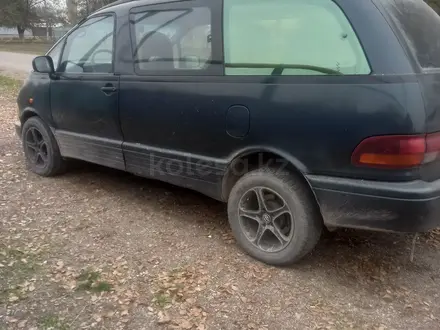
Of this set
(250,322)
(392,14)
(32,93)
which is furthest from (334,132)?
(32,93)

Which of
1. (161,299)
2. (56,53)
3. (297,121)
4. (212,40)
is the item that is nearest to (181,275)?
(161,299)

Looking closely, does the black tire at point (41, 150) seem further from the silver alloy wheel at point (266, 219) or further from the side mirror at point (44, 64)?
the silver alloy wheel at point (266, 219)

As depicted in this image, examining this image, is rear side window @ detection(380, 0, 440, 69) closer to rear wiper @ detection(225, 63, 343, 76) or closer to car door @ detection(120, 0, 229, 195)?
rear wiper @ detection(225, 63, 343, 76)

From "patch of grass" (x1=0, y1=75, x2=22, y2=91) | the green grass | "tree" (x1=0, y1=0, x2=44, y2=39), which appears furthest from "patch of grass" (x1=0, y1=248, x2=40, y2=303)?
"tree" (x1=0, y1=0, x2=44, y2=39)

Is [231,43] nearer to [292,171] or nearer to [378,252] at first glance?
[292,171]

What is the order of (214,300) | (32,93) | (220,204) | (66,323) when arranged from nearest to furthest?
(66,323) < (214,300) < (220,204) < (32,93)

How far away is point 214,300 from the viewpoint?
2.93 metres

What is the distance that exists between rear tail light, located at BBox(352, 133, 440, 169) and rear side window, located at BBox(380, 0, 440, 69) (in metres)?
0.47

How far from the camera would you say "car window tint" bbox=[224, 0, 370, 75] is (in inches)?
111

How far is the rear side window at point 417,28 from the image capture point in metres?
2.80

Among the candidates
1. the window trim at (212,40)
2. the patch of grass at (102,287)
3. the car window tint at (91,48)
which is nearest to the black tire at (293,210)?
the window trim at (212,40)

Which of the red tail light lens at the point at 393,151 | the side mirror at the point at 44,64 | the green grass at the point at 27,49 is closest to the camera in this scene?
the red tail light lens at the point at 393,151

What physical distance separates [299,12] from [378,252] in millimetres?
1878

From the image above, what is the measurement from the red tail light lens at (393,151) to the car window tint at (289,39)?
1.38 feet
